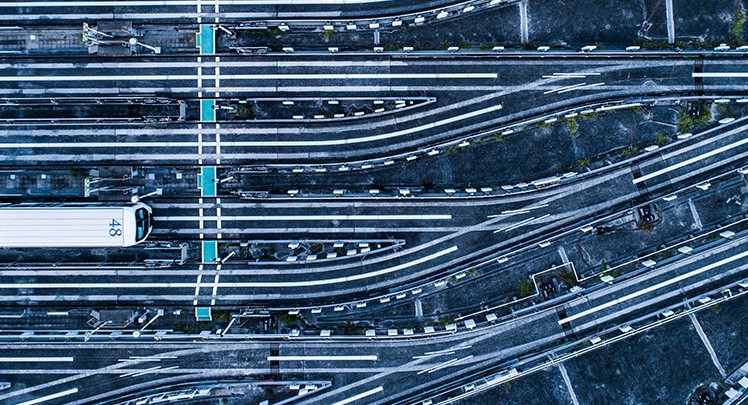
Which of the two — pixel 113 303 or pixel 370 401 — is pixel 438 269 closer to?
pixel 370 401

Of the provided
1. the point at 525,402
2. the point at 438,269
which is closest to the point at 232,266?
the point at 438,269

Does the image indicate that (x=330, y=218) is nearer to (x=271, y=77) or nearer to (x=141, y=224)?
(x=271, y=77)

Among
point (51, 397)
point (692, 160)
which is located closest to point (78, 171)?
point (51, 397)

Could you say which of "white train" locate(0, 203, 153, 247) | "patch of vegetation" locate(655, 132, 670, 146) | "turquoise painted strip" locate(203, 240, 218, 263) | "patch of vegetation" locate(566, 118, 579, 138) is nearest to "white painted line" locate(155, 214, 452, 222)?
"turquoise painted strip" locate(203, 240, 218, 263)

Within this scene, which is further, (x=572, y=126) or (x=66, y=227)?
(x=572, y=126)

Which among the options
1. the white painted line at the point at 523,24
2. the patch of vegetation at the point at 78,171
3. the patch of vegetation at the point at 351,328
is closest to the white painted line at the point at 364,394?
the patch of vegetation at the point at 351,328
